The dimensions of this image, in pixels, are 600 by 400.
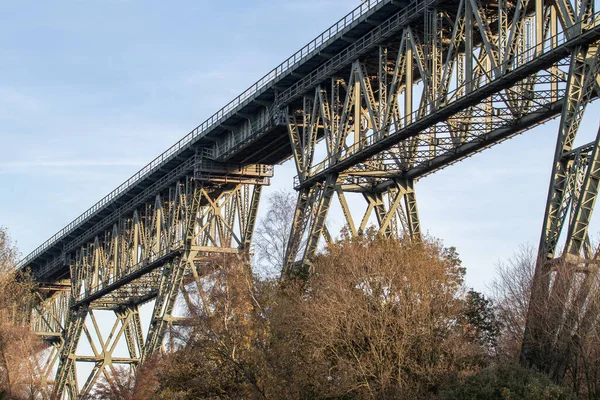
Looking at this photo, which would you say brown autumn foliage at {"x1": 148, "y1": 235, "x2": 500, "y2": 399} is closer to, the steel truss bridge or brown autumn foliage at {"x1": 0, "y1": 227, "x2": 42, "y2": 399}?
the steel truss bridge

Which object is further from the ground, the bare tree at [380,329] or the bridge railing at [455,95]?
the bridge railing at [455,95]

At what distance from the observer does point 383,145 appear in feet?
147

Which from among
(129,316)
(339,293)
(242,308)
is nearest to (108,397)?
(129,316)

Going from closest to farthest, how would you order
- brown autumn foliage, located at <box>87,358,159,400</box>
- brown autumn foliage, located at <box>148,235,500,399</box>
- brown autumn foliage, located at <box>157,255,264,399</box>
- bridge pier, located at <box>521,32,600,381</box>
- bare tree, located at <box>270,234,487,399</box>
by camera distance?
1. bridge pier, located at <box>521,32,600,381</box>
2. bare tree, located at <box>270,234,487,399</box>
3. brown autumn foliage, located at <box>148,235,500,399</box>
4. brown autumn foliage, located at <box>157,255,264,399</box>
5. brown autumn foliage, located at <box>87,358,159,400</box>

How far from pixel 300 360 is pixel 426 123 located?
1054 centimetres

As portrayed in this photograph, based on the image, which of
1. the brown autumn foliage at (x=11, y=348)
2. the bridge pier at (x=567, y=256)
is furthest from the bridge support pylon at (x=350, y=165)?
the brown autumn foliage at (x=11, y=348)

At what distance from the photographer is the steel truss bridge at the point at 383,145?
34.6 meters

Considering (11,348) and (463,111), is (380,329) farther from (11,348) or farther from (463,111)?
(11,348)

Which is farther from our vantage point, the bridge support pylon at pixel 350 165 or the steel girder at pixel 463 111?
the bridge support pylon at pixel 350 165

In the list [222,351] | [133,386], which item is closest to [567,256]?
[222,351]

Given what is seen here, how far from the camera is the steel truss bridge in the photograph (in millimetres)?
34562

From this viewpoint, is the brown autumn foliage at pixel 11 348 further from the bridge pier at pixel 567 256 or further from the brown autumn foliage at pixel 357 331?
the bridge pier at pixel 567 256

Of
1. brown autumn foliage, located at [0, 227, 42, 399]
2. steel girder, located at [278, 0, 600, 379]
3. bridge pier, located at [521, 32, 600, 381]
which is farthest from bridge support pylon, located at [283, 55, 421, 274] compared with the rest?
brown autumn foliage, located at [0, 227, 42, 399]

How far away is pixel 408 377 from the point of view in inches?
1518
